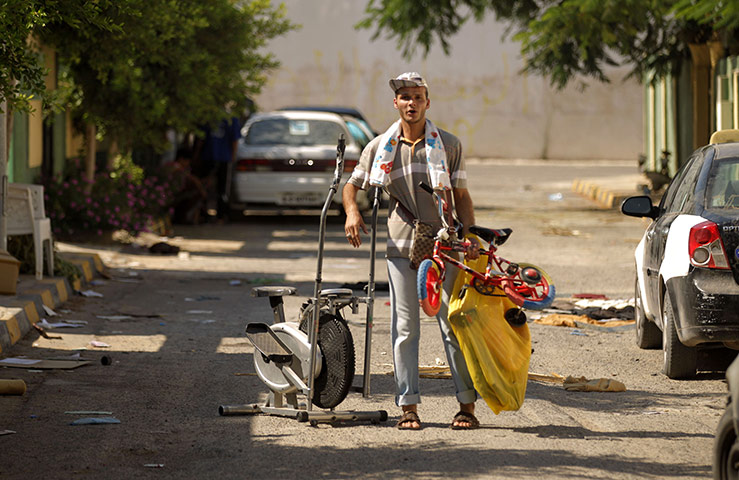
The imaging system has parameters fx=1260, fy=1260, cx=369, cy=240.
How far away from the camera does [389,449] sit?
6.07 meters

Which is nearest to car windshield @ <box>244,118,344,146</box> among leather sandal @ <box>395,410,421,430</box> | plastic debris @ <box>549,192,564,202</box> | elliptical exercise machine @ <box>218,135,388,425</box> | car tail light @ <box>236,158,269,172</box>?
car tail light @ <box>236,158,269,172</box>

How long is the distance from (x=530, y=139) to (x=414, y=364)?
38457 mm

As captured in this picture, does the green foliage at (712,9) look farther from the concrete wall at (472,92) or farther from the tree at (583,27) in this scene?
the concrete wall at (472,92)

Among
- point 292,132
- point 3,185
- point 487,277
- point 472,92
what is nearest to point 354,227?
point 487,277

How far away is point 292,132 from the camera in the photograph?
21141 mm

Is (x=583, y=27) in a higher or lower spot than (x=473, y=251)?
higher

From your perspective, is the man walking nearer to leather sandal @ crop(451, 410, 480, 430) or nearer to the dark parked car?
leather sandal @ crop(451, 410, 480, 430)

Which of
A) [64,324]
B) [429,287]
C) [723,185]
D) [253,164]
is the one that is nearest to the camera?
[429,287]

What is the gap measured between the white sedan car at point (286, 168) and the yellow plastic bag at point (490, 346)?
13.3m

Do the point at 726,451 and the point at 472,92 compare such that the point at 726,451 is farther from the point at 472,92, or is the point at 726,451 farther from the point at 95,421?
the point at 472,92

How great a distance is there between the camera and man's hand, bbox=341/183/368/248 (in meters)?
6.46

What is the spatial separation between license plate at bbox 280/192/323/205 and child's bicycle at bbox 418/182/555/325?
13648 mm

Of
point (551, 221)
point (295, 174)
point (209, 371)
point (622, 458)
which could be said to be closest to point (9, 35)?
point (209, 371)

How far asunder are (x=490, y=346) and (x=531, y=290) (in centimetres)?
36
